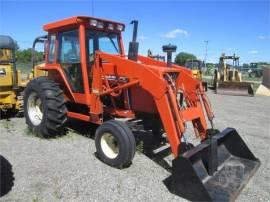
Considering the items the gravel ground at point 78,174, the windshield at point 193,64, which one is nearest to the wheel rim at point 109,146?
the gravel ground at point 78,174

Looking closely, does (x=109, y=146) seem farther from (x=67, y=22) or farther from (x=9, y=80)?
(x=9, y=80)

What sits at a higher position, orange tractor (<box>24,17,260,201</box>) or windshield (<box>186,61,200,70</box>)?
windshield (<box>186,61,200,70</box>)

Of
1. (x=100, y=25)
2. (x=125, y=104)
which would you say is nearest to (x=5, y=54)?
(x=100, y=25)

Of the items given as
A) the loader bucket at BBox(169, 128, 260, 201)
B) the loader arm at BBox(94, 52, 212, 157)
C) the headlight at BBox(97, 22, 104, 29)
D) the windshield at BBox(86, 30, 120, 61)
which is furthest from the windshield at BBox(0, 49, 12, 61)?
the loader bucket at BBox(169, 128, 260, 201)

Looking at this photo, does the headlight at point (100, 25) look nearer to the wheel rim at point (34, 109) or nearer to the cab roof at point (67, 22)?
the cab roof at point (67, 22)

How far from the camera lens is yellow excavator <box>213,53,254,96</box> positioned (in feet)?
59.0

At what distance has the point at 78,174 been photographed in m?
4.72

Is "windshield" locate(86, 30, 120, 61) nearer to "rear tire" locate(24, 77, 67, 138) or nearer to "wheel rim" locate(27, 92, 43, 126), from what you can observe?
"rear tire" locate(24, 77, 67, 138)

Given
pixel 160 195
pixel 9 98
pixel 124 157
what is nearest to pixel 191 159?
pixel 160 195

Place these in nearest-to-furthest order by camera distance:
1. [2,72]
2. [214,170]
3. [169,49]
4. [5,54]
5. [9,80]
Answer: [214,170], [169,49], [2,72], [9,80], [5,54]

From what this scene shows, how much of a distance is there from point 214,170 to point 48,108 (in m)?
Result: 3.29

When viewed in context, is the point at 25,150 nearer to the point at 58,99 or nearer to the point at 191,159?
the point at 58,99

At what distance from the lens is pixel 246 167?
5055 mm

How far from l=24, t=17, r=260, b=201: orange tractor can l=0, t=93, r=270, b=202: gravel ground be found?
0.63ft
